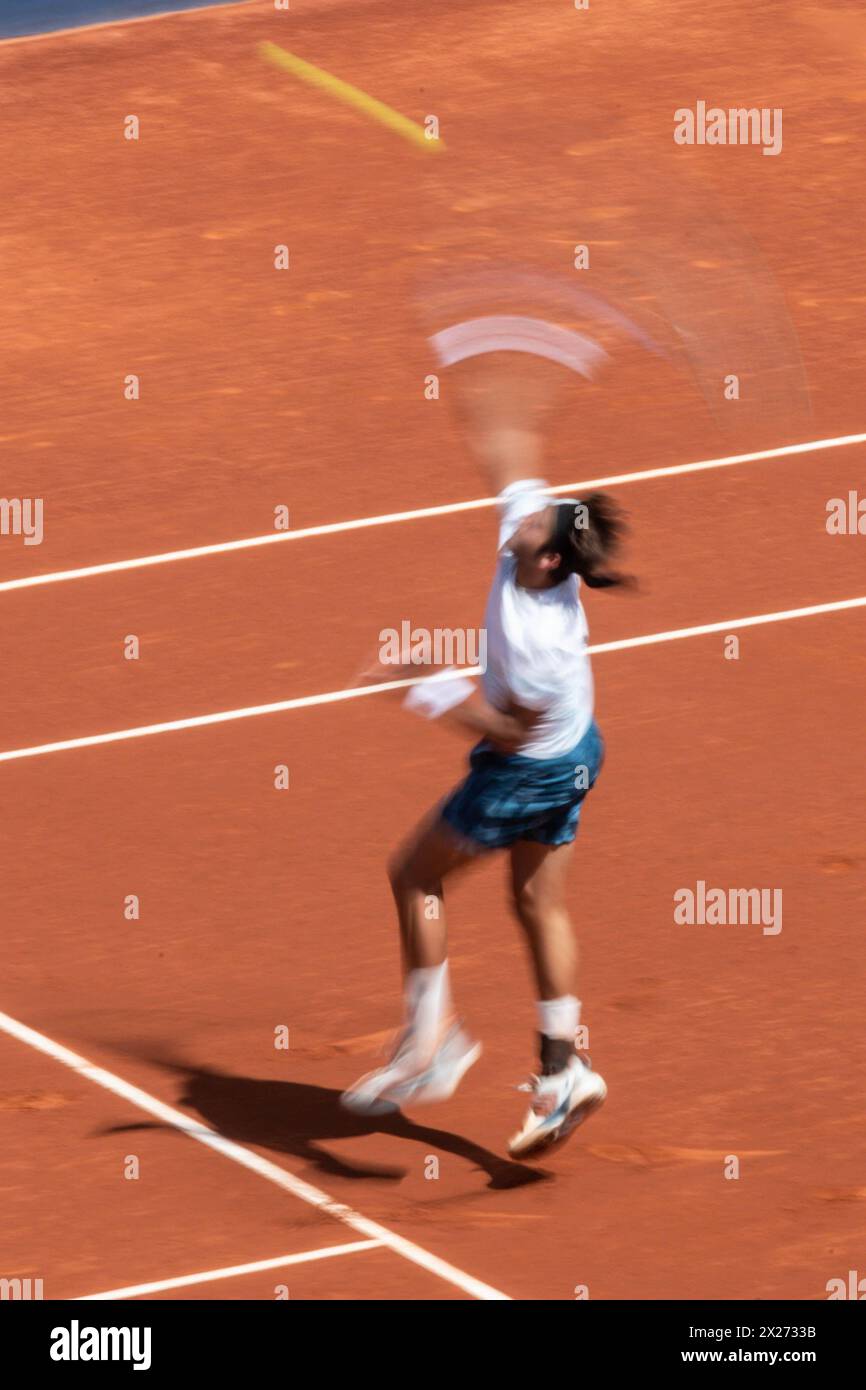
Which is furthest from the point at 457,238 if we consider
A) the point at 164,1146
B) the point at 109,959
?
the point at 164,1146

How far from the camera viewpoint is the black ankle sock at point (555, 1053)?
31.9 ft

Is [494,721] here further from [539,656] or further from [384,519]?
[384,519]

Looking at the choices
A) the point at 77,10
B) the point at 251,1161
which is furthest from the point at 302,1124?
the point at 77,10

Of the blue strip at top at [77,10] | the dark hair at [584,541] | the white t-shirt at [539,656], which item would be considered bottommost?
the white t-shirt at [539,656]

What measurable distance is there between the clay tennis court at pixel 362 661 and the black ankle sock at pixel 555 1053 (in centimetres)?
44

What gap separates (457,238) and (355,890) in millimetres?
8537

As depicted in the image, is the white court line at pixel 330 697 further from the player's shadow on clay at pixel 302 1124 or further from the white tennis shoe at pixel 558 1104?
the white tennis shoe at pixel 558 1104

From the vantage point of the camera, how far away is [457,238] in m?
19.8

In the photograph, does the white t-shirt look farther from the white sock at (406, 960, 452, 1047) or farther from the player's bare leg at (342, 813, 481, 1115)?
the white sock at (406, 960, 452, 1047)

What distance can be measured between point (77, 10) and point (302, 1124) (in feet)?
50.9

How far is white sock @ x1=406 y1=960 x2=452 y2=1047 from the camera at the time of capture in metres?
9.90

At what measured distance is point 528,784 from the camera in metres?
9.67

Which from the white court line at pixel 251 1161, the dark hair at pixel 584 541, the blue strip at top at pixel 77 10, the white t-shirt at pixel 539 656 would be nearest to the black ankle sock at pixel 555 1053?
the white court line at pixel 251 1161

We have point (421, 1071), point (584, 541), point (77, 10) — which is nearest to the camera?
point (584, 541)
